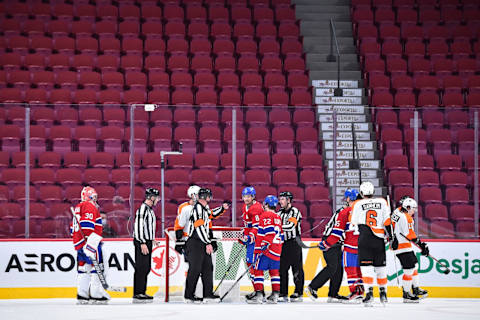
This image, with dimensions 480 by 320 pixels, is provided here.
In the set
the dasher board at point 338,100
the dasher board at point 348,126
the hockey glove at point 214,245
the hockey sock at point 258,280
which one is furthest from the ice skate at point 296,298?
the dasher board at point 338,100

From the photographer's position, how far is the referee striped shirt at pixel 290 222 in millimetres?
11852

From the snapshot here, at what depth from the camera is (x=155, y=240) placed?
1250 centimetres

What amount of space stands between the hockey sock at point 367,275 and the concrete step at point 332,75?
7.16 metres

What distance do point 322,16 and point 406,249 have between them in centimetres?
881

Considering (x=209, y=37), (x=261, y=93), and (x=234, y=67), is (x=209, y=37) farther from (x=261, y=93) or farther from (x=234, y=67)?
(x=261, y=93)

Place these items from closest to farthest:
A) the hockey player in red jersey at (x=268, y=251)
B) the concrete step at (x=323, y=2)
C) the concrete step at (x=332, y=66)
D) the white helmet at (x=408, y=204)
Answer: the hockey player in red jersey at (x=268, y=251) < the white helmet at (x=408, y=204) < the concrete step at (x=332, y=66) < the concrete step at (x=323, y=2)

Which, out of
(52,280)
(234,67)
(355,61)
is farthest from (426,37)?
(52,280)

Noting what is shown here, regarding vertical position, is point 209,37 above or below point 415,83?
above

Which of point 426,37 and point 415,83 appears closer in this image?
point 415,83

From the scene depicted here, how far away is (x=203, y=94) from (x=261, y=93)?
1.07 meters

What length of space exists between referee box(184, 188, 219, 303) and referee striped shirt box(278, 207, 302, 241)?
108cm

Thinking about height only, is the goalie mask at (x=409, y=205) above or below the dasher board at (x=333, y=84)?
below

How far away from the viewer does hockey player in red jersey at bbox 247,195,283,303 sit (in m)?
11.3

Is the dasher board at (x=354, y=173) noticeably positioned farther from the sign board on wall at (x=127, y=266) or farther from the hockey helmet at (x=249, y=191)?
the hockey helmet at (x=249, y=191)
